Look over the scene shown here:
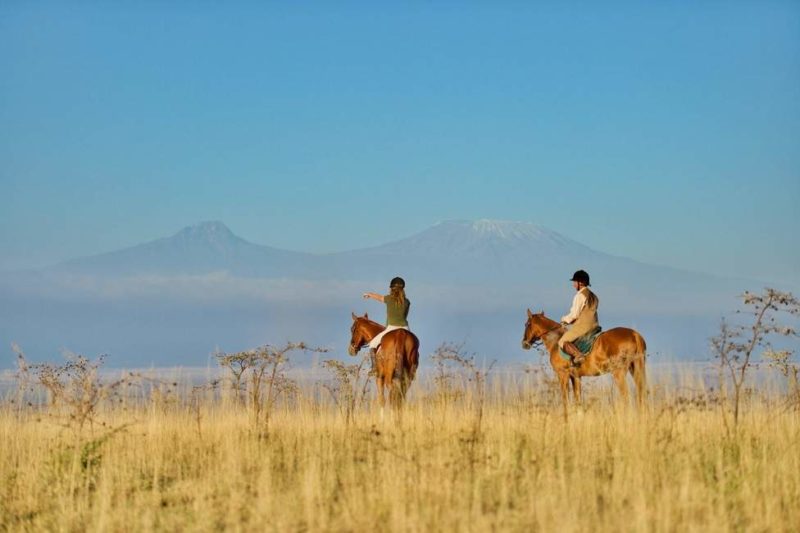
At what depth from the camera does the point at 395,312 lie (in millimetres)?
19062

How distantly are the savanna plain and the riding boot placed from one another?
2527mm

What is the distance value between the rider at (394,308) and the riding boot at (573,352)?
3135mm

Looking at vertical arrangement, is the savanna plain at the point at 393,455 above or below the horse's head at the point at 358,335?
below

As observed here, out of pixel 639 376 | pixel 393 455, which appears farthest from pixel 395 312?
pixel 393 455

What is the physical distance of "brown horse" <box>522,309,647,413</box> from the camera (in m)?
17.9

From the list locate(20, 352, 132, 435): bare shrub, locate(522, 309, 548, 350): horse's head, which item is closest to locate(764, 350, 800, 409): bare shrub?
locate(522, 309, 548, 350): horse's head

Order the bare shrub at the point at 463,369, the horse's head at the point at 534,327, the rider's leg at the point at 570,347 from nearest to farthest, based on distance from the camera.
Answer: the bare shrub at the point at 463,369 < the rider's leg at the point at 570,347 < the horse's head at the point at 534,327

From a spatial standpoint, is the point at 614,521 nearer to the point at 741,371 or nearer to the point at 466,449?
the point at 466,449

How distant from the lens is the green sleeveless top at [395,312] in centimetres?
1895

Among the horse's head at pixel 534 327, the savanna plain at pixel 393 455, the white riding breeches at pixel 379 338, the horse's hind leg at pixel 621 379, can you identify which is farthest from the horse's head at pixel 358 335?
the horse's hind leg at pixel 621 379

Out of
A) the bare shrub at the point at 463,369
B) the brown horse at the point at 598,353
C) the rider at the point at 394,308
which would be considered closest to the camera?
the bare shrub at the point at 463,369

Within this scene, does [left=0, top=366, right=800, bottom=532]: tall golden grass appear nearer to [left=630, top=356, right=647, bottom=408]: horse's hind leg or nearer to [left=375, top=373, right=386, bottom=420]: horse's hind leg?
[left=630, top=356, right=647, bottom=408]: horse's hind leg

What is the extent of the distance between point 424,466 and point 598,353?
30.5ft

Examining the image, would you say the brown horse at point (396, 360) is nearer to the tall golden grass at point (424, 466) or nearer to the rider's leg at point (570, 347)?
the tall golden grass at point (424, 466)
